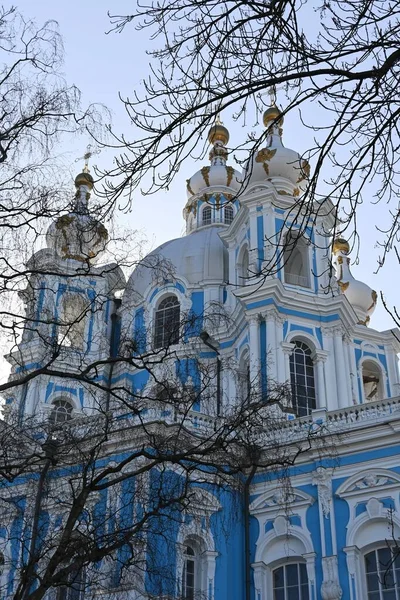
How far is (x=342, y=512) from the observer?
1855 centimetres

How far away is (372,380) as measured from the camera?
29297mm

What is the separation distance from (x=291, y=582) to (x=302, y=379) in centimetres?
673

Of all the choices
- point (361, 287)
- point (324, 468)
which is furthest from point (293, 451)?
point (361, 287)

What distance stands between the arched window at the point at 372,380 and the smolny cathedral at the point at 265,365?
0.07m

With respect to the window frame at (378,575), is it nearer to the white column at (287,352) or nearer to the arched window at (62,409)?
the white column at (287,352)

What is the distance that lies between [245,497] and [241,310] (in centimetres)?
680

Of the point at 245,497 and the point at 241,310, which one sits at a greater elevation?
the point at 241,310

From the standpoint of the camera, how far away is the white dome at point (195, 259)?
28233 millimetres

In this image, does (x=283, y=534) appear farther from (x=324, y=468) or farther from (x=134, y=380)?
(x=134, y=380)

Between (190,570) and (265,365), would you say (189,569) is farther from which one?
(265,365)

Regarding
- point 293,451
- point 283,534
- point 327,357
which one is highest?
point 327,357

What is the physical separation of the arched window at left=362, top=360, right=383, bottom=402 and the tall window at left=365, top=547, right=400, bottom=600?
1040cm

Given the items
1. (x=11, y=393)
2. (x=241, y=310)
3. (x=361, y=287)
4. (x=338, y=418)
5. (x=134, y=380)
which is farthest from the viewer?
(x=361, y=287)

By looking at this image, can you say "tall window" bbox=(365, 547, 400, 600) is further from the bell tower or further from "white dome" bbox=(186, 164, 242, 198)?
"white dome" bbox=(186, 164, 242, 198)
